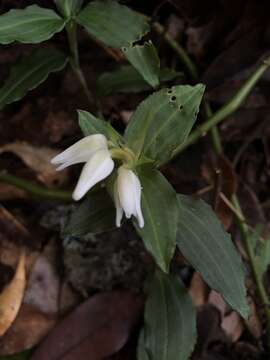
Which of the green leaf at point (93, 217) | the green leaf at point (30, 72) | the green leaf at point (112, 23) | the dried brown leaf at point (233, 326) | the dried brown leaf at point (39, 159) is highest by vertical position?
the green leaf at point (112, 23)

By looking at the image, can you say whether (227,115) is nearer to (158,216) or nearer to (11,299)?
(158,216)

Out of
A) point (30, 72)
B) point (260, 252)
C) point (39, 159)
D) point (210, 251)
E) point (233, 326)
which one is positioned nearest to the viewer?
point (210, 251)

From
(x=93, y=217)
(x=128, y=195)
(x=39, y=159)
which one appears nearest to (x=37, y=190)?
(x=39, y=159)

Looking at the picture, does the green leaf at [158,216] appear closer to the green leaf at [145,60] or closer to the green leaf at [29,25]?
the green leaf at [145,60]

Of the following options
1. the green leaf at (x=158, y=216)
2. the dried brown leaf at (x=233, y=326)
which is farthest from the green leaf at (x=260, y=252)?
the green leaf at (x=158, y=216)

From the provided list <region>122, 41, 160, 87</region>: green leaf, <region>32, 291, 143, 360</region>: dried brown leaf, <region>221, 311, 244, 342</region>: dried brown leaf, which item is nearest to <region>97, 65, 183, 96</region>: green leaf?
<region>122, 41, 160, 87</region>: green leaf

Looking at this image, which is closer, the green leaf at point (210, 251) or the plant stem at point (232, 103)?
the green leaf at point (210, 251)

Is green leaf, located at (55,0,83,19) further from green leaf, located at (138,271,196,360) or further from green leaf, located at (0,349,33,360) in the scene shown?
green leaf, located at (0,349,33,360)
